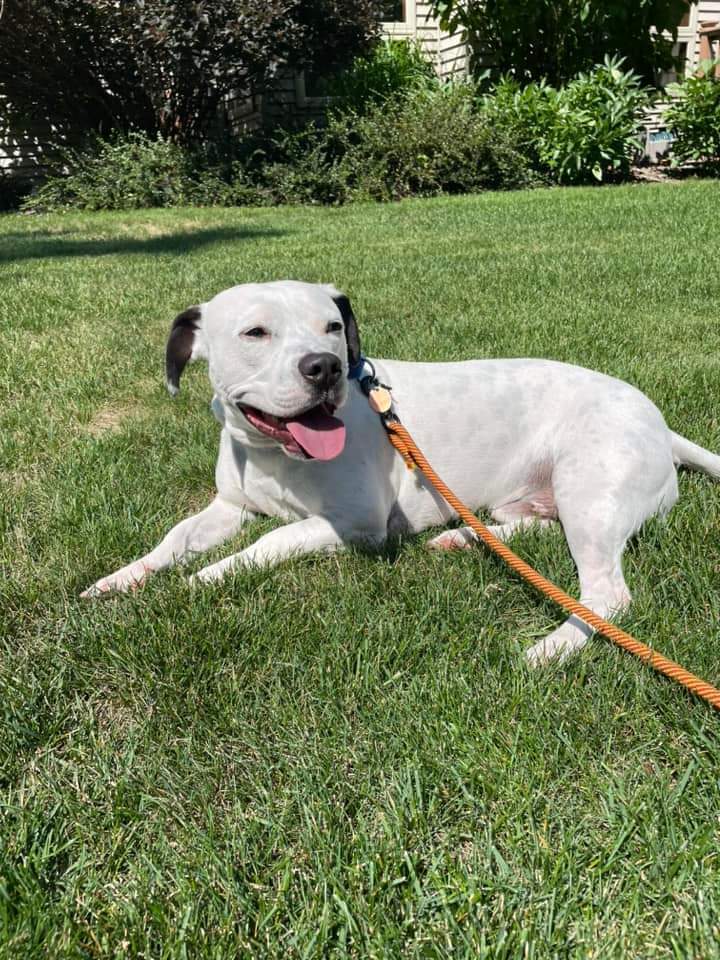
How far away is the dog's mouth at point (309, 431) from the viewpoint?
8.61ft

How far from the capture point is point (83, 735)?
1978mm

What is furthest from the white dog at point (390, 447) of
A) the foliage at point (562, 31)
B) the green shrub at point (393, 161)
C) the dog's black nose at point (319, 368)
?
the foliage at point (562, 31)

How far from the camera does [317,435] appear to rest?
264 cm

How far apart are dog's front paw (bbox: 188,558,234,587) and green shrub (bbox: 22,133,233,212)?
1169cm

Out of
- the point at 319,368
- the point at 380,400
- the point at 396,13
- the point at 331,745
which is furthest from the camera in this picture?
the point at 396,13

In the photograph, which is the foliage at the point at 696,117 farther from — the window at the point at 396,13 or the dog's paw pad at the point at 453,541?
the dog's paw pad at the point at 453,541

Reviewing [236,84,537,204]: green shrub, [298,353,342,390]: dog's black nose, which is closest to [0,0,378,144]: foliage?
[236,84,537,204]: green shrub

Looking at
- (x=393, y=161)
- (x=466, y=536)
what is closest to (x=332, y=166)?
(x=393, y=161)

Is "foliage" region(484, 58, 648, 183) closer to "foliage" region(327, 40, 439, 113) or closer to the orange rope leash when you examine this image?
"foliage" region(327, 40, 439, 113)

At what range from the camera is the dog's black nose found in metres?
2.54

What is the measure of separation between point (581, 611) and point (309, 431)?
1040mm

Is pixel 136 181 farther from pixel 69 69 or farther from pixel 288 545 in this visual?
pixel 288 545

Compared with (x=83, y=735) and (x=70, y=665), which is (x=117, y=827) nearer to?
(x=83, y=735)

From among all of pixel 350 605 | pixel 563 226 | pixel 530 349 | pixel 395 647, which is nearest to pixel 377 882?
pixel 395 647
